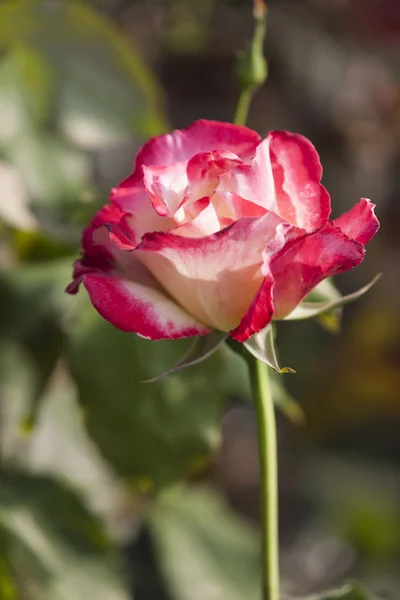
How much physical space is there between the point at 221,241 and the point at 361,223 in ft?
0.24

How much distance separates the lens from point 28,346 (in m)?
0.64

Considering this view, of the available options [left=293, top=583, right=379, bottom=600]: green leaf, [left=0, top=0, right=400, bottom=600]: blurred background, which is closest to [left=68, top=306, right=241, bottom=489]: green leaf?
[left=0, top=0, right=400, bottom=600]: blurred background

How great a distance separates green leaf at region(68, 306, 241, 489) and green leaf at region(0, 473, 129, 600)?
0.06 meters

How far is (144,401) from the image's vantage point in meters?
0.62

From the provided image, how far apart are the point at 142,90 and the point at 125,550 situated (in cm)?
61

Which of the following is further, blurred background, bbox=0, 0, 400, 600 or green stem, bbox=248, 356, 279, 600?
blurred background, bbox=0, 0, 400, 600

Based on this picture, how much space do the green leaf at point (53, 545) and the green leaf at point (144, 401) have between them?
64mm

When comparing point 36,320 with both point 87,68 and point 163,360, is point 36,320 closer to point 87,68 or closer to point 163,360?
point 163,360

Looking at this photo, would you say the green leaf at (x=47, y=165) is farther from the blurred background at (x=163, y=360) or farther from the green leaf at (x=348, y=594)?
the green leaf at (x=348, y=594)

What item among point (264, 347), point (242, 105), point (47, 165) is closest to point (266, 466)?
point (264, 347)

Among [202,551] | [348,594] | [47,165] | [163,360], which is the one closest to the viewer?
[348,594]

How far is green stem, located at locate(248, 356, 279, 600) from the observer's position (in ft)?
1.27

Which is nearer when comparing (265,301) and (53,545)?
(265,301)

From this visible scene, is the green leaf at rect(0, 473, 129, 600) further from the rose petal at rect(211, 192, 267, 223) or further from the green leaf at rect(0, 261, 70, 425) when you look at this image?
the rose petal at rect(211, 192, 267, 223)
